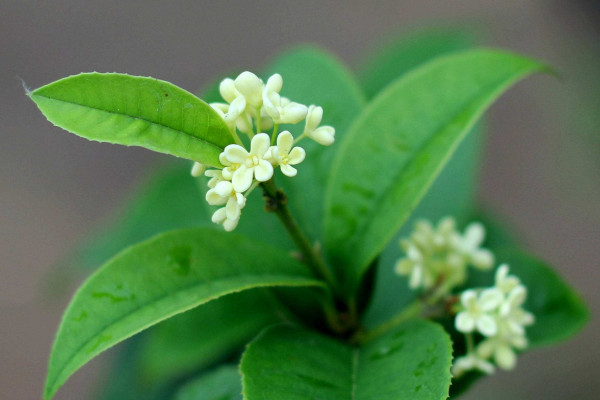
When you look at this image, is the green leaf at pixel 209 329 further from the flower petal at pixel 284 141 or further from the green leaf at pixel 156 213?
the flower petal at pixel 284 141

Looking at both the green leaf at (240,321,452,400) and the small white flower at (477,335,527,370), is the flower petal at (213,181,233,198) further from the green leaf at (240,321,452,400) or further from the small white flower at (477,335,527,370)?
the small white flower at (477,335,527,370)

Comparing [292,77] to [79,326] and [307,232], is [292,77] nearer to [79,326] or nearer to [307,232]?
[307,232]

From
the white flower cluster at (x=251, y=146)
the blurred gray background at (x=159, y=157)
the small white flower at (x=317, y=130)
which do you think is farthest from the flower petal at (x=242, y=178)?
the blurred gray background at (x=159, y=157)

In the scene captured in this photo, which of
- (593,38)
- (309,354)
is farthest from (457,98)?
(593,38)

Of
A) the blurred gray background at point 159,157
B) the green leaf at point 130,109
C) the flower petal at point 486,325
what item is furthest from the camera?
the blurred gray background at point 159,157

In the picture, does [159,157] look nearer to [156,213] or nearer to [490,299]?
[156,213]

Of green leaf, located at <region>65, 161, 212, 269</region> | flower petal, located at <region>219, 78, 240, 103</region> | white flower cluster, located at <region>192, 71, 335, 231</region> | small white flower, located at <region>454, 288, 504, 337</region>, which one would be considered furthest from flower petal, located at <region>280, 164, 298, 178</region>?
green leaf, located at <region>65, 161, 212, 269</region>

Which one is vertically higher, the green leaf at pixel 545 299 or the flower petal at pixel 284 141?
the flower petal at pixel 284 141

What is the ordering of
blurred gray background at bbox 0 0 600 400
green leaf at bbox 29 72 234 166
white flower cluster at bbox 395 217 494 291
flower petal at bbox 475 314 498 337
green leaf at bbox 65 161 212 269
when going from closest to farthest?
1. green leaf at bbox 29 72 234 166
2. flower petal at bbox 475 314 498 337
3. white flower cluster at bbox 395 217 494 291
4. green leaf at bbox 65 161 212 269
5. blurred gray background at bbox 0 0 600 400
